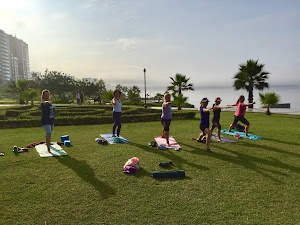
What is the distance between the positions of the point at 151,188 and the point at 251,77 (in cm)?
2601

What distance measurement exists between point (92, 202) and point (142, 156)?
310cm

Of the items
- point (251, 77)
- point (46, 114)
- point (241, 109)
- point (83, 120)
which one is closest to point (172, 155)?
point (46, 114)

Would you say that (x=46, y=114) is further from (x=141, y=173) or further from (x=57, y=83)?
(x=57, y=83)

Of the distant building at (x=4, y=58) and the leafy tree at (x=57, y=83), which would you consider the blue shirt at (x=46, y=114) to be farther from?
the distant building at (x=4, y=58)

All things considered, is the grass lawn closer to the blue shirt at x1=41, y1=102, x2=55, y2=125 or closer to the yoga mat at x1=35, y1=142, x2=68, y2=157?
the yoga mat at x1=35, y1=142, x2=68, y2=157

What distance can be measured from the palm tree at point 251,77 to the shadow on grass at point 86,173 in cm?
2529

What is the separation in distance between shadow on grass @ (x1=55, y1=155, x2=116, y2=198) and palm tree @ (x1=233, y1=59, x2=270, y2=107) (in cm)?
2529

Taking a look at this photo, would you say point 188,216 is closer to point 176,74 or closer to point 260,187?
point 260,187

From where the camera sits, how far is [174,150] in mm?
7949

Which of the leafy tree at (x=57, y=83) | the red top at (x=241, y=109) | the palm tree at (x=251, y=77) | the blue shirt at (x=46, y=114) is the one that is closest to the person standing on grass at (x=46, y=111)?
the blue shirt at (x=46, y=114)

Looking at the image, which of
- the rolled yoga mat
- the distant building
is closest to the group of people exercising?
the rolled yoga mat

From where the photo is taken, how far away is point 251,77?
26688 millimetres

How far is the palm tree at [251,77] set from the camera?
85.5 feet

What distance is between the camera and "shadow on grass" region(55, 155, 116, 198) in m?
4.66
